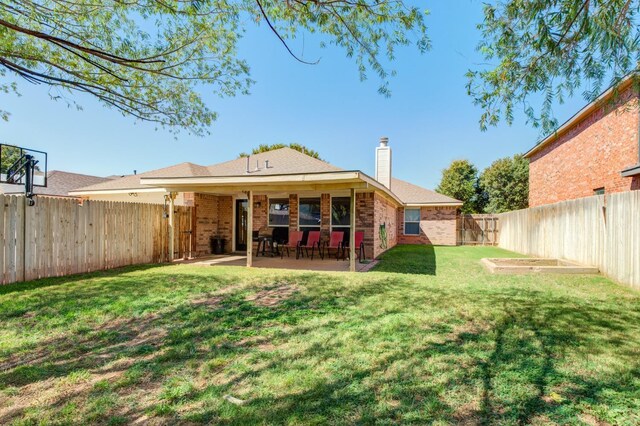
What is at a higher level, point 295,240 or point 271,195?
point 271,195

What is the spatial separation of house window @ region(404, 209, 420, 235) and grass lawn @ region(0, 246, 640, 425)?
1460 cm

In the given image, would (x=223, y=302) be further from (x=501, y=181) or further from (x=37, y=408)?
(x=501, y=181)

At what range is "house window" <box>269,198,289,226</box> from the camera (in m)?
12.9

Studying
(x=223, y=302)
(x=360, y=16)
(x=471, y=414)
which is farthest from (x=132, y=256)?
(x=471, y=414)

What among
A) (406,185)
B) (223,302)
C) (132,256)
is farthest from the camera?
(406,185)

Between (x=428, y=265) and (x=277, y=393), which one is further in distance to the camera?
(x=428, y=265)

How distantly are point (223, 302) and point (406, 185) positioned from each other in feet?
63.8

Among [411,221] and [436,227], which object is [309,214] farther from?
[436,227]

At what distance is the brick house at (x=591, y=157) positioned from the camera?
10.2 meters

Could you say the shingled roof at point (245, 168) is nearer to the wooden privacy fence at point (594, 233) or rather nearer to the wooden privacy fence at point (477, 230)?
the wooden privacy fence at point (594, 233)

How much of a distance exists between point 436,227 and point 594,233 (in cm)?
1216

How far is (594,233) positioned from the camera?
8492 millimetres

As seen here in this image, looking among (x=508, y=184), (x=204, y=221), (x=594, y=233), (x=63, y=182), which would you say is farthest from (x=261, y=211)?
(x=508, y=184)

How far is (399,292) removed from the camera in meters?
6.45
